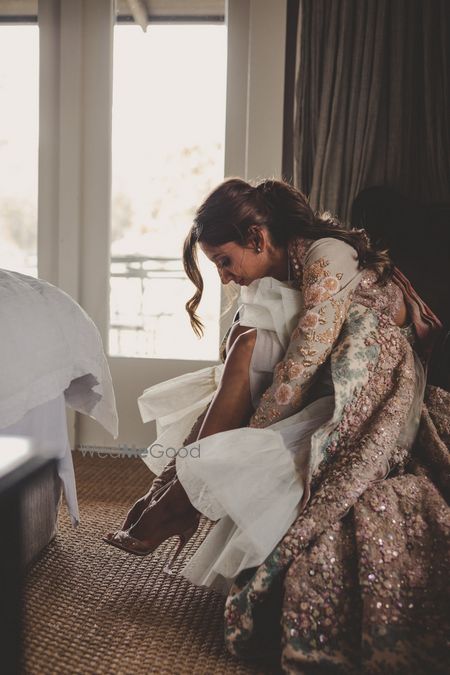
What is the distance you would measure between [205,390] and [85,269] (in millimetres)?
1197

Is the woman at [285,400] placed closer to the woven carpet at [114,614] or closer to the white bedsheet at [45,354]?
the woven carpet at [114,614]

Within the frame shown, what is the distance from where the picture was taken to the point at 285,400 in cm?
138

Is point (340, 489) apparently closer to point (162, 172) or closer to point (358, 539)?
point (358, 539)

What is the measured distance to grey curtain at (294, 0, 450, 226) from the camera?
2.41m

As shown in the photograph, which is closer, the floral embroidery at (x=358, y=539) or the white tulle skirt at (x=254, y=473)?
the floral embroidery at (x=358, y=539)

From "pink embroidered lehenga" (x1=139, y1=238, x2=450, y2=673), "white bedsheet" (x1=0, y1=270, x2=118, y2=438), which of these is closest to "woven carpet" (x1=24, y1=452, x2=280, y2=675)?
"pink embroidered lehenga" (x1=139, y1=238, x2=450, y2=673)

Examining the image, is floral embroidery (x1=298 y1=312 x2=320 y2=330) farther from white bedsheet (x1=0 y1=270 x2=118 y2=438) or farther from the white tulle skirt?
white bedsheet (x1=0 y1=270 x2=118 y2=438)

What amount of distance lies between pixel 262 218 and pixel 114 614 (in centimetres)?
98

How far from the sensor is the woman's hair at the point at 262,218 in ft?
5.40

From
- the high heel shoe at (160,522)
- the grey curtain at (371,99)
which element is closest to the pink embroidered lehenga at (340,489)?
the high heel shoe at (160,522)

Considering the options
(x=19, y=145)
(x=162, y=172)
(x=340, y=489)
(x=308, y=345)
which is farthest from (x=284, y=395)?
(x=19, y=145)

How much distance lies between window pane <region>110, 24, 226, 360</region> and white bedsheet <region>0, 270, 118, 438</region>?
1.10 m

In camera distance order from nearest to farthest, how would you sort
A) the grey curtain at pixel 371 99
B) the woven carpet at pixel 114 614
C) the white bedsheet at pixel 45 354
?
the woven carpet at pixel 114 614
the white bedsheet at pixel 45 354
the grey curtain at pixel 371 99

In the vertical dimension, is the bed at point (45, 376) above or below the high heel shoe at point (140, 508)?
above
